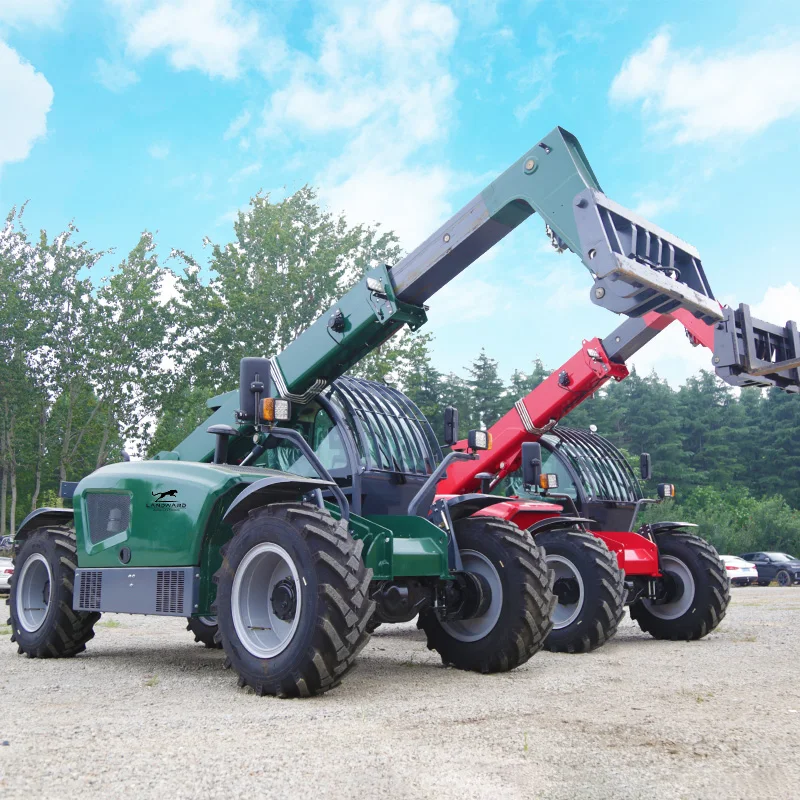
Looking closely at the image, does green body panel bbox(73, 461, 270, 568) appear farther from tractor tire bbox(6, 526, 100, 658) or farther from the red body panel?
the red body panel

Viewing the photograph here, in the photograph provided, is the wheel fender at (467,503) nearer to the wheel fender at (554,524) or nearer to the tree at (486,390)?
the wheel fender at (554,524)

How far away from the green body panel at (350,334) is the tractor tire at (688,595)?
519cm

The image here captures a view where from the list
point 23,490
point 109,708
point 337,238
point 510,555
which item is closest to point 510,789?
point 109,708

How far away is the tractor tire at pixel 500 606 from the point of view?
6926 millimetres

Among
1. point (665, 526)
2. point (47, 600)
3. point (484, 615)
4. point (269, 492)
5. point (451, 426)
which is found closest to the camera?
point (269, 492)

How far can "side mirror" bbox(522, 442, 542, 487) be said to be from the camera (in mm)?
9547

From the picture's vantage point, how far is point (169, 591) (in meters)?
6.76

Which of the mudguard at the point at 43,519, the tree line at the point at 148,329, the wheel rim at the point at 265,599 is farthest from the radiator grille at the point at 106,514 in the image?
the tree line at the point at 148,329

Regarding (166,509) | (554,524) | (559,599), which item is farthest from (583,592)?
(166,509)

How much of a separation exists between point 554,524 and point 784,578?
2675 cm

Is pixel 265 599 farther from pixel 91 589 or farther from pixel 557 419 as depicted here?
pixel 557 419

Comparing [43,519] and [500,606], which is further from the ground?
[43,519]

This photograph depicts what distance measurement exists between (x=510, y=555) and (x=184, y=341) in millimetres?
25594

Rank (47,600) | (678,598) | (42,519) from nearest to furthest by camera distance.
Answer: (47,600) → (42,519) → (678,598)
